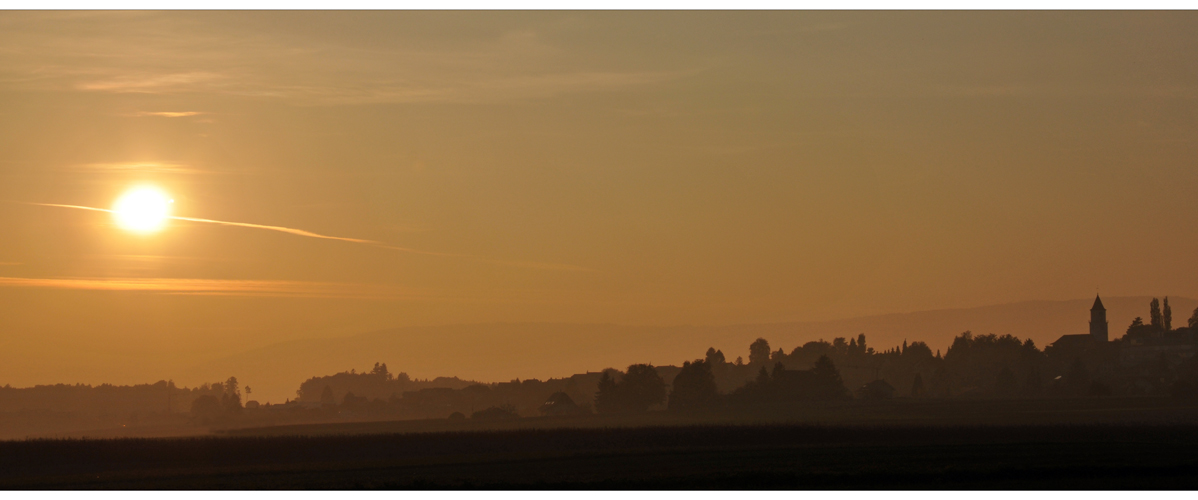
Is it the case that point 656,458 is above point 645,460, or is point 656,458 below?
above

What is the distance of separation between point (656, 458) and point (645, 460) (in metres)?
1.81

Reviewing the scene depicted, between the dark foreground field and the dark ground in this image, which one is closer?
the dark foreground field

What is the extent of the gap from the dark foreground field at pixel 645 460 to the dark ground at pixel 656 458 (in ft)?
0.41

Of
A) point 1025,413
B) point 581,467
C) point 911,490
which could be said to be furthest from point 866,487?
point 1025,413

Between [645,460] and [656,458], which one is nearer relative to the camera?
[645,460]

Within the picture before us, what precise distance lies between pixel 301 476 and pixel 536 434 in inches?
1750

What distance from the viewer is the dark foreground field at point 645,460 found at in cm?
6494

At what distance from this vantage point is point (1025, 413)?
144m

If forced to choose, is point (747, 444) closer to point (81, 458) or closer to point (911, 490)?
point (911, 490)

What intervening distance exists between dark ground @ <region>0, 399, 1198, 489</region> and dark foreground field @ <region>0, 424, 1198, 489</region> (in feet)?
0.41

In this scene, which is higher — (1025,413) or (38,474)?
(1025,413)

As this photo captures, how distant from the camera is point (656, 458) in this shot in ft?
271

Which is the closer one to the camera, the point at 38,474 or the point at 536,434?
the point at 38,474

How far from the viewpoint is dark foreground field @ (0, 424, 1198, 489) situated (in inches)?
2557
